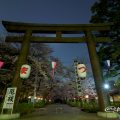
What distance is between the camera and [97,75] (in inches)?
643

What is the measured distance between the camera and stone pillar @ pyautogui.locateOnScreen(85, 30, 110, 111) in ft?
51.5

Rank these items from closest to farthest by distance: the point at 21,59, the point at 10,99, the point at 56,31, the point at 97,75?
the point at 10,99 → the point at 97,75 → the point at 21,59 → the point at 56,31

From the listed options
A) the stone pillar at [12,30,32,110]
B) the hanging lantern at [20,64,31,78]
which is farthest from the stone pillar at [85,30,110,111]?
the hanging lantern at [20,64,31,78]

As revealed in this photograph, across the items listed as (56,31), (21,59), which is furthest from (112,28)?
(21,59)

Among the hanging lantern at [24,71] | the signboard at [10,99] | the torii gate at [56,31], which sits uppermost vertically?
the torii gate at [56,31]

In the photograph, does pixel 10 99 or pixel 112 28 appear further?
pixel 112 28

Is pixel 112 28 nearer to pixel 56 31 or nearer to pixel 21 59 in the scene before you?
pixel 56 31

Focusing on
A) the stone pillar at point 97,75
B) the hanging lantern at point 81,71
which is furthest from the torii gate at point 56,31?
the hanging lantern at point 81,71

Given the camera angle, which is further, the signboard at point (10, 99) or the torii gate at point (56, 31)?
the torii gate at point (56, 31)

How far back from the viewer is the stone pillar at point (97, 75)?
51.5 feet

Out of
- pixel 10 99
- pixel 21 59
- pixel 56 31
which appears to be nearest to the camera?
pixel 10 99

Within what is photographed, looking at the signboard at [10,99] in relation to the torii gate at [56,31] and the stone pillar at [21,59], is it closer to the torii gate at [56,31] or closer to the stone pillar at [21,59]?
the stone pillar at [21,59]

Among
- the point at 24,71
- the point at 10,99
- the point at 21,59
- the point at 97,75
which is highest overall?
the point at 21,59

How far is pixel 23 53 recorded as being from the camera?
16.9 metres
